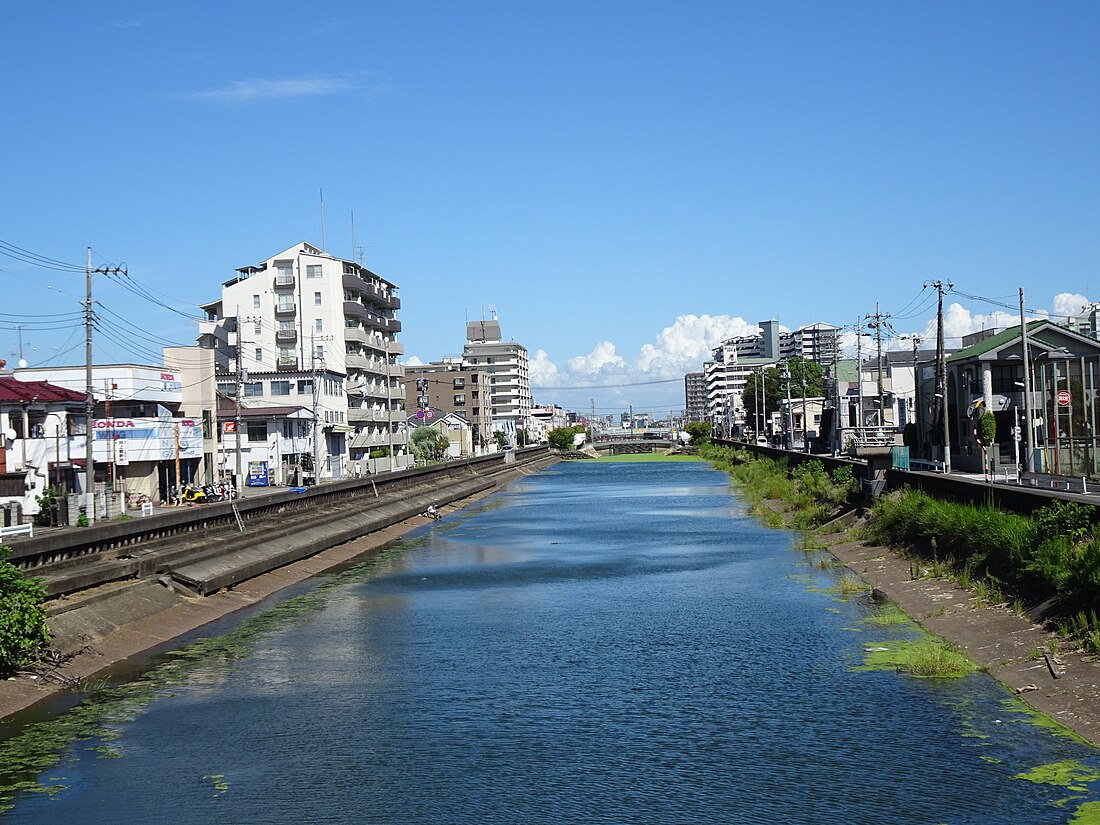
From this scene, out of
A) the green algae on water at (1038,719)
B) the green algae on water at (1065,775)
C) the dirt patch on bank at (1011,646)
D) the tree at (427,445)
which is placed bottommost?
the green algae on water at (1065,775)

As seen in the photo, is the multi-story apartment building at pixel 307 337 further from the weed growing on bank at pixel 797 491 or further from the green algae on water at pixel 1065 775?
the green algae on water at pixel 1065 775

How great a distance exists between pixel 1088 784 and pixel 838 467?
49845 mm

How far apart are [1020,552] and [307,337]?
90.2 metres

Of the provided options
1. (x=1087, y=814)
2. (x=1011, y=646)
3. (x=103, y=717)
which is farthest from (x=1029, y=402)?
(x=103, y=717)

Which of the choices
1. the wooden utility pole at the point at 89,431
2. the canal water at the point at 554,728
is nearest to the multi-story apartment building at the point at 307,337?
the wooden utility pole at the point at 89,431

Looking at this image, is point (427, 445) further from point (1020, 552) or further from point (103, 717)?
point (103, 717)

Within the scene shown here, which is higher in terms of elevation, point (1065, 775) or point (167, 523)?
point (167, 523)

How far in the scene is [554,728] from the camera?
20.8 meters

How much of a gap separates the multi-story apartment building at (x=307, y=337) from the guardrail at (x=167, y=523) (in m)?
15.5

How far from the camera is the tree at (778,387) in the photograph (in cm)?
17806

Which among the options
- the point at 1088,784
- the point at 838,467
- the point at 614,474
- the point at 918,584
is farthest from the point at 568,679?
the point at 614,474

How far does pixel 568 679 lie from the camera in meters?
25.0

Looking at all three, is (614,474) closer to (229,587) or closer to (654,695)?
(229,587)

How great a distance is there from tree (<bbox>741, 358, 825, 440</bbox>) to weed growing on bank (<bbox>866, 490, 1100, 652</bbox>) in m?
134
